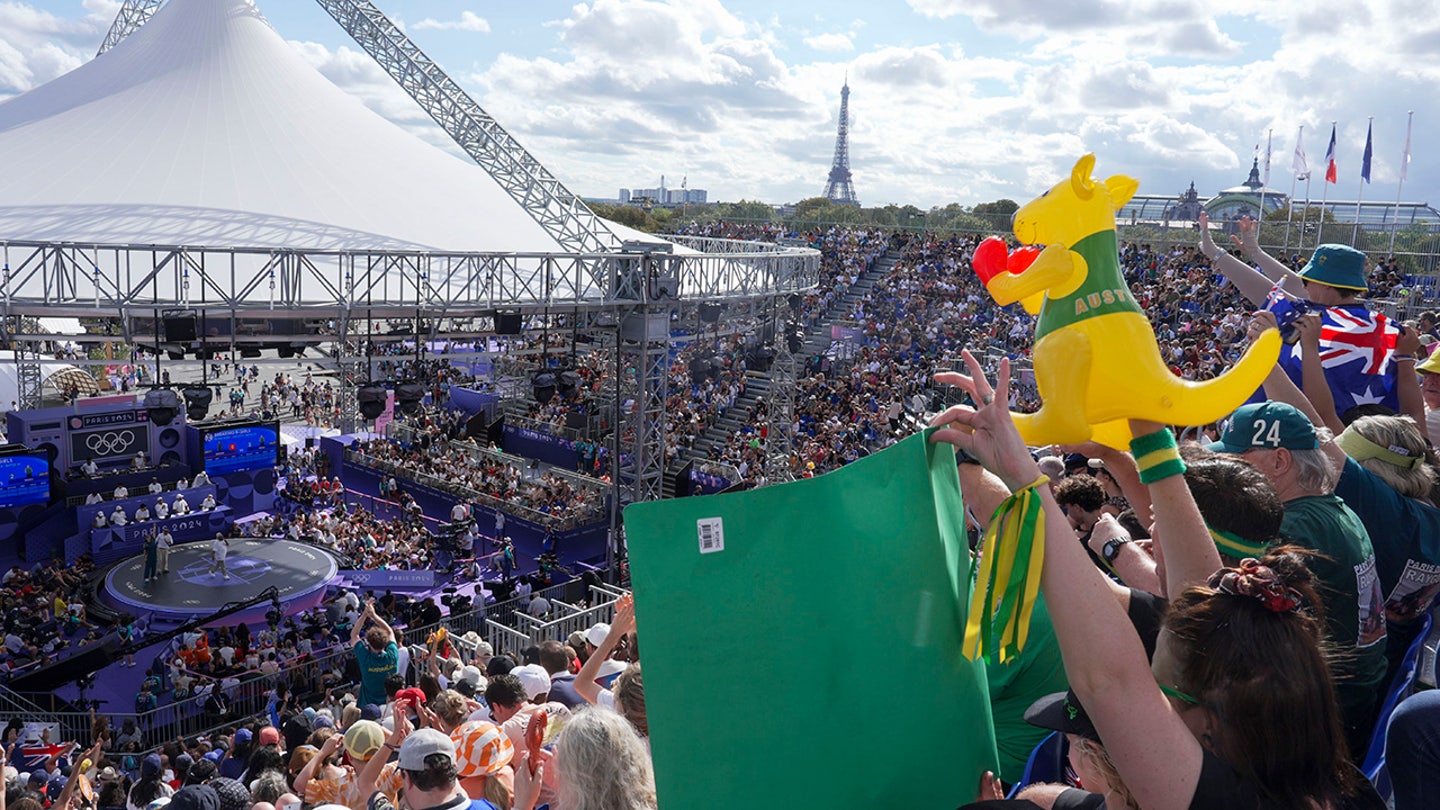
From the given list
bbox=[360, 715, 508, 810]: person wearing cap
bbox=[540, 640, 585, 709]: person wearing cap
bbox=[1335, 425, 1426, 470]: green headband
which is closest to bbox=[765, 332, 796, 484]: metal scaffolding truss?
bbox=[540, 640, 585, 709]: person wearing cap

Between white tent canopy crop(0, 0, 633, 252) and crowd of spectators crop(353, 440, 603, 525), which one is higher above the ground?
white tent canopy crop(0, 0, 633, 252)

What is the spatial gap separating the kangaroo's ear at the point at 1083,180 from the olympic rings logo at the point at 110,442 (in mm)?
22066

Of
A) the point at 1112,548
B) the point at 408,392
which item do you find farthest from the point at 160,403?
the point at 1112,548

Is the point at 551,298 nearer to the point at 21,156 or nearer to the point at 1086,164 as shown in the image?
the point at 21,156

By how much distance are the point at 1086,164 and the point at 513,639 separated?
368 inches

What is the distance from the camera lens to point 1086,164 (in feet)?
9.34

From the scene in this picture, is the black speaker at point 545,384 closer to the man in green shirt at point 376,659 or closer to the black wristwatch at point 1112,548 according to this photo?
the man in green shirt at point 376,659

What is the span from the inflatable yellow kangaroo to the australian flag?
241 centimetres

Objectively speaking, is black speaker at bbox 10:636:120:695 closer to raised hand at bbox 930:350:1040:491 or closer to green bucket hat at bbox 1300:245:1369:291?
raised hand at bbox 930:350:1040:491

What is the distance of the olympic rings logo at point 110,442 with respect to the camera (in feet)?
65.9

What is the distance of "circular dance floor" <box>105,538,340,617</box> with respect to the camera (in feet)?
55.2

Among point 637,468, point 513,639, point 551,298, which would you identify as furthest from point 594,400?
point 513,639

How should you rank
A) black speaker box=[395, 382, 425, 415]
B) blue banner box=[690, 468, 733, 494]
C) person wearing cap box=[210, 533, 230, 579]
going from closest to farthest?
black speaker box=[395, 382, 425, 415] → person wearing cap box=[210, 533, 230, 579] → blue banner box=[690, 468, 733, 494]

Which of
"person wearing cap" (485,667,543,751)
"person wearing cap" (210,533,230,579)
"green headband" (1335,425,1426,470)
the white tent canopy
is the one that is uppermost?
the white tent canopy
